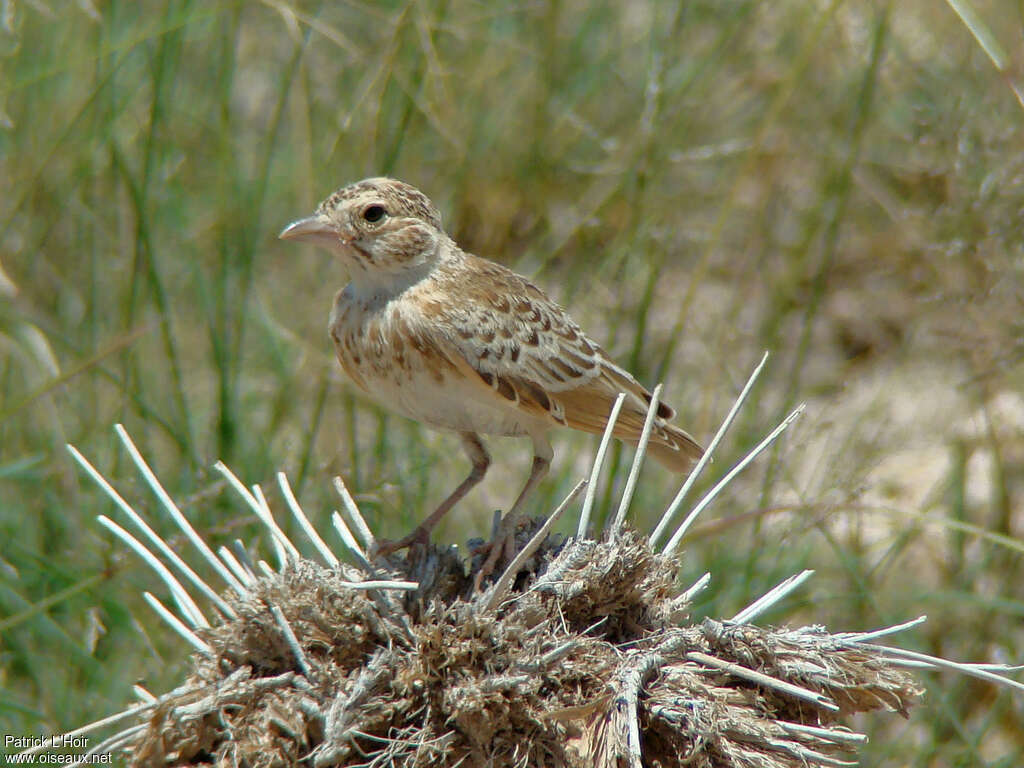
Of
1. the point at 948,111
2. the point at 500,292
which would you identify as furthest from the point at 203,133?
the point at 948,111

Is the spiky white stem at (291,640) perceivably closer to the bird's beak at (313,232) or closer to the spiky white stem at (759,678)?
the spiky white stem at (759,678)

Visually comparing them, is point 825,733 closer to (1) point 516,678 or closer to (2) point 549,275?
(1) point 516,678

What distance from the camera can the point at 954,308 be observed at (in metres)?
4.99

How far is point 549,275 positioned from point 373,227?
3374 millimetres

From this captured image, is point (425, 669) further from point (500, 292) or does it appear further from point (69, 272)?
point (69, 272)

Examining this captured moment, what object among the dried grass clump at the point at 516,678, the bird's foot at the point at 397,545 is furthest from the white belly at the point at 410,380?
the dried grass clump at the point at 516,678

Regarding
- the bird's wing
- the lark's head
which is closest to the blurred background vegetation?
the bird's wing

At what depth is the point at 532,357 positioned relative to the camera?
375cm

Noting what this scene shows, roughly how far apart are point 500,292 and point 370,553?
1219mm

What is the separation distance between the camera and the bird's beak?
11.8 ft

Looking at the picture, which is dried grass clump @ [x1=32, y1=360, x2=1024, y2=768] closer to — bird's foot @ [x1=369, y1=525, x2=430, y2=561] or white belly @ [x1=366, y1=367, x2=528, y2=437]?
bird's foot @ [x1=369, y1=525, x2=430, y2=561]

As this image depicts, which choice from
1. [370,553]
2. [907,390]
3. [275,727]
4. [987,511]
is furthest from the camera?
[907,390]

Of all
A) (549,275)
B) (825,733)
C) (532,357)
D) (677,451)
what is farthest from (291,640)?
(549,275)

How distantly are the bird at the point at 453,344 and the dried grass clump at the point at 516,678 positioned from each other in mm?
795
